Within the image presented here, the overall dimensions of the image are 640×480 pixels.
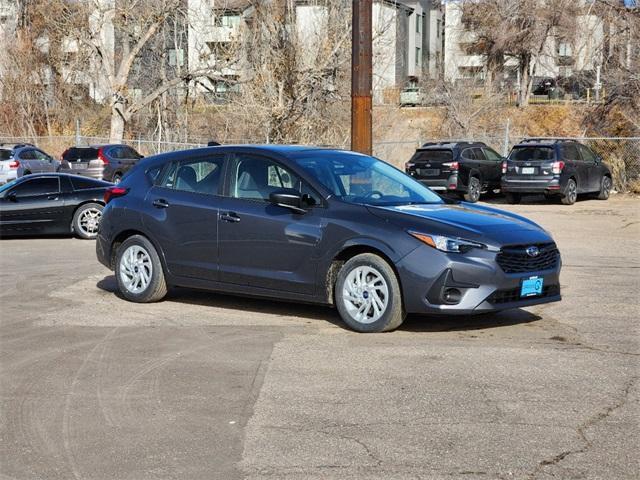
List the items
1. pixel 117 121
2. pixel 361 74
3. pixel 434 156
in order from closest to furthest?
pixel 361 74 → pixel 434 156 → pixel 117 121

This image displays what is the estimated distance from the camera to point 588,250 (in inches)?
628

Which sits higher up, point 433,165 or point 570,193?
point 433,165

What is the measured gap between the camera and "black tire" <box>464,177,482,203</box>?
2772cm

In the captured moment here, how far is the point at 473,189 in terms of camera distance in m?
27.9

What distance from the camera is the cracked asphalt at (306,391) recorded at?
550 centimetres

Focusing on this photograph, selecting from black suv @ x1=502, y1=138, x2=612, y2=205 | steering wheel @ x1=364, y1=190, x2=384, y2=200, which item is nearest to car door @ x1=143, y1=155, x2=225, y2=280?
steering wheel @ x1=364, y1=190, x2=384, y2=200

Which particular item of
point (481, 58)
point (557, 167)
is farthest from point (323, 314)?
point (481, 58)

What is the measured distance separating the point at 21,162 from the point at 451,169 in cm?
1566

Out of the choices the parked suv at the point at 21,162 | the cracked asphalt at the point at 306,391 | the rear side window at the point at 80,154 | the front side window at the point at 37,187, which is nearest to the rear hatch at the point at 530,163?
the front side window at the point at 37,187

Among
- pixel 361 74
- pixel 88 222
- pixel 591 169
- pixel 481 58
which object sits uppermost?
pixel 481 58

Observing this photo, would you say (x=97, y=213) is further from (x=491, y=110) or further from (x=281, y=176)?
(x=491, y=110)

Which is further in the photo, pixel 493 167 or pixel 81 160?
pixel 81 160

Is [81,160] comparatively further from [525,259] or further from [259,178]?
[525,259]

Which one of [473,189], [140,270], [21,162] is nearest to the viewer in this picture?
[140,270]
